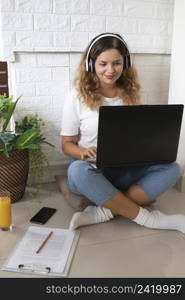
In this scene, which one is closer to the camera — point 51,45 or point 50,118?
point 51,45

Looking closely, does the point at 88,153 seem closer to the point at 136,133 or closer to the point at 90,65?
the point at 136,133

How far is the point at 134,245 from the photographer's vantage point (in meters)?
1.26

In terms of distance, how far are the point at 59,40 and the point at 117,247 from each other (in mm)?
1071

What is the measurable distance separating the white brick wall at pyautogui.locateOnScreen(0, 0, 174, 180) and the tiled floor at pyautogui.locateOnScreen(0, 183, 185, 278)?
1.68ft

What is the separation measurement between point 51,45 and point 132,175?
79 centimetres

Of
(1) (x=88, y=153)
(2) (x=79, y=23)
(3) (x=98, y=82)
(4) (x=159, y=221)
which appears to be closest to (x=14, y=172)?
(1) (x=88, y=153)

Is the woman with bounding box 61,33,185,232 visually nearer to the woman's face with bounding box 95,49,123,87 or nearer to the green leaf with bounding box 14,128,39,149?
the woman's face with bounding box 95,49,123,87

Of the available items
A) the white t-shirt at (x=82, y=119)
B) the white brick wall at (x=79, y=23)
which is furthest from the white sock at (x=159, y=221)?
the white brick wall at (x=79, y=23)

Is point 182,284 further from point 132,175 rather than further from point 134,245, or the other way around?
point 132,175

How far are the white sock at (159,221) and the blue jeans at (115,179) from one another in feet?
0.32

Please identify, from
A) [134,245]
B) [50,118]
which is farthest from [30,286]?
[50,118]

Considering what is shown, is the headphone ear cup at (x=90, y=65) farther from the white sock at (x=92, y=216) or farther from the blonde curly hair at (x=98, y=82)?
the white sock at (x=92, y=216)

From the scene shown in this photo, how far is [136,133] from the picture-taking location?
Result: 1227 mm

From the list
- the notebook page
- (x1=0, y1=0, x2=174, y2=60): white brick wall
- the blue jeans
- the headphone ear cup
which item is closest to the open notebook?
the notebook page
